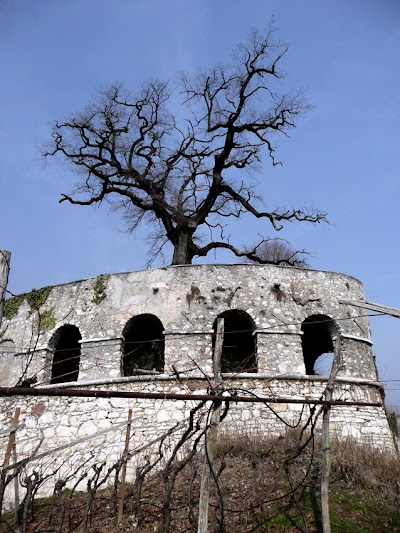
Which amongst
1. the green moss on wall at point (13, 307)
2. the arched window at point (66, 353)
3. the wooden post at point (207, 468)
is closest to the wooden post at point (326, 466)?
the wooden post at point (207, 468)

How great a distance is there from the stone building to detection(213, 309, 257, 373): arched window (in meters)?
0.04

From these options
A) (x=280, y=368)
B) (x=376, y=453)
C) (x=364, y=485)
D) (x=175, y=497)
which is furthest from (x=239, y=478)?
(x=280, y=368)

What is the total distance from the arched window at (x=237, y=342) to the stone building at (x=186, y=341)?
4cm

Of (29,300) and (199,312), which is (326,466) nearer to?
(199,312)

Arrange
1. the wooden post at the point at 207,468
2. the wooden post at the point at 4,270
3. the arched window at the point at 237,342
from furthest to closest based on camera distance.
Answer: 1. the arched window at the point at 237,342
2. the wooden post at the point at 207,468
3. the wooden post at the point at 4,270

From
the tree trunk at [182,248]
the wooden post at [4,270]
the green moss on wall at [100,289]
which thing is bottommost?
the wooden post at [4,270]

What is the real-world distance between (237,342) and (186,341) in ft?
9.82

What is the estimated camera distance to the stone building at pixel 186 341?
12.7 m

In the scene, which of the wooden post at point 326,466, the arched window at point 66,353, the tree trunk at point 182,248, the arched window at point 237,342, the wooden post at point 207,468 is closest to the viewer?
the wooden post at point 207,468

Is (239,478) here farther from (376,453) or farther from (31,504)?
(31,504)

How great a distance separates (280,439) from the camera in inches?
449

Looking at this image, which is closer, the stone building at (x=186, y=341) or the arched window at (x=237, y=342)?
the stone building at (x=186, y=341)

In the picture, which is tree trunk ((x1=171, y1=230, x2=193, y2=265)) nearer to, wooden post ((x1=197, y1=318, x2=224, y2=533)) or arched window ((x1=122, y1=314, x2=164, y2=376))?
arched window ((x1=122, y1=314, x2=164, y2=376))

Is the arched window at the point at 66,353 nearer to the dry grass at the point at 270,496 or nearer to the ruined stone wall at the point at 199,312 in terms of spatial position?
the ruined stone wall at the point at 199,312
